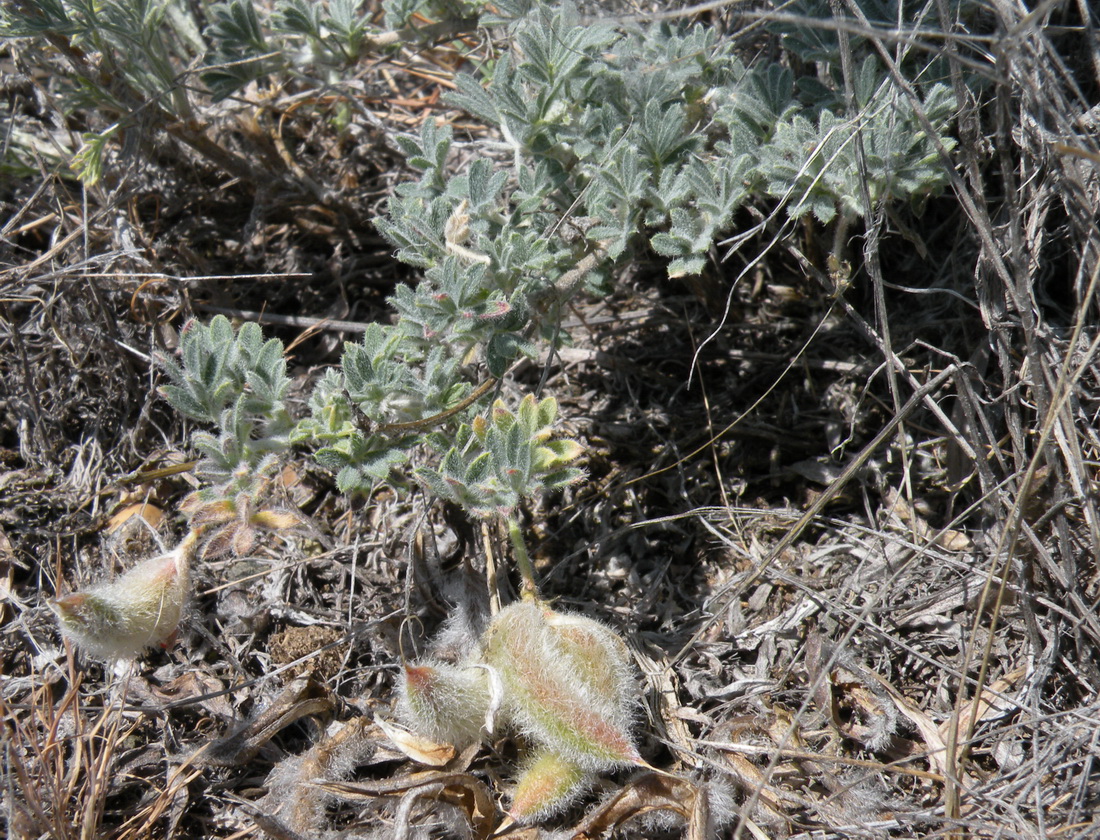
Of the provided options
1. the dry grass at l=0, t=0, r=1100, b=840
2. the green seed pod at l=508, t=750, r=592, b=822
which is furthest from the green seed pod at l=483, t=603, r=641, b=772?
the dry grass at l=0, t=0, r=1100, b=840

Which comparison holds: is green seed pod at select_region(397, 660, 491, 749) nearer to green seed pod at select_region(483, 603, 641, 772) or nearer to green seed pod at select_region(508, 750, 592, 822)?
green seed pod at select_region(483, 603, 641, 772)

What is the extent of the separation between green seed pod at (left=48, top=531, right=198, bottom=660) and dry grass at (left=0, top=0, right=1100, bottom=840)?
248 mm

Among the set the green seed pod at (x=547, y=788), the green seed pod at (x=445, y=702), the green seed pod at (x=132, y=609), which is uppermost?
the green seed pod at (x=132, y=609)

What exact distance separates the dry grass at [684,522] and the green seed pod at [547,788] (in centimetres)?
8

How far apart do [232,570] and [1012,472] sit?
210cm

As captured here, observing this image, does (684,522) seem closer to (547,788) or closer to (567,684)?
(567,684)

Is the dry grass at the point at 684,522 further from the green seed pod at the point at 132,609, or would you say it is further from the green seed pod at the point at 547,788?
the green seed pod at the point at 132,609

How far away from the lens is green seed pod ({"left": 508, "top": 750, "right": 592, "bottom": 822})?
1.79 meters

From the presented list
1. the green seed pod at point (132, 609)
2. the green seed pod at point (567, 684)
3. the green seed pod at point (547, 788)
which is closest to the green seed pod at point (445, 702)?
the green seed pod at point (567, 684)

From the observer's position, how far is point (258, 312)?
9.29 ft

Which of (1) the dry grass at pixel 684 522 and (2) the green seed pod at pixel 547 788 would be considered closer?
(2) the green seed pod at pixel 547 788

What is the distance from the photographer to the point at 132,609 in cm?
192

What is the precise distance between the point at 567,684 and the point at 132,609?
995 mm

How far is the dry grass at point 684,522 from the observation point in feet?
6.23
